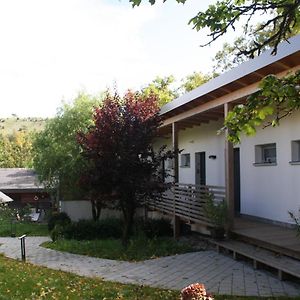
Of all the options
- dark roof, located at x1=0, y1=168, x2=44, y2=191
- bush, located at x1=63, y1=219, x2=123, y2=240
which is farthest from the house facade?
dark roof, located at x1=0, y1=168, x2=44, y2=191

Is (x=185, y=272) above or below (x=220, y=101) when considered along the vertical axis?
below

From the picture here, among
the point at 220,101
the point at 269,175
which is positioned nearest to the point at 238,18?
the point at 220,101

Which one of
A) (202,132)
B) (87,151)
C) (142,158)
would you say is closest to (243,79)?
(142,158)

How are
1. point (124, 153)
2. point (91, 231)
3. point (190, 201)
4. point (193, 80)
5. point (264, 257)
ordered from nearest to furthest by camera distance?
point (264, 257) → point (124, 153) → point (190, 201) → point (91, 231) → point (193, 80)

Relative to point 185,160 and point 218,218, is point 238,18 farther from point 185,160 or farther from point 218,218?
Answer: point 185,160

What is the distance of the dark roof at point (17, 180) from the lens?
116ft

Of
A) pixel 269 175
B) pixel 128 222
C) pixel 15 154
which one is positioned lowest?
pixel 128 222

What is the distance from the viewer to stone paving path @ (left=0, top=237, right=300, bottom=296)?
25.4ft

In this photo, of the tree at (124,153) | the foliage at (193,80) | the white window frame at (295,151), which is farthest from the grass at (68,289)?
the foliage at (193,80)

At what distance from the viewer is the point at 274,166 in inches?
470

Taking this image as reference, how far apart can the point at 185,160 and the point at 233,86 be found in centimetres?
941

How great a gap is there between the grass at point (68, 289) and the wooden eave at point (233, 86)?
3969 mm

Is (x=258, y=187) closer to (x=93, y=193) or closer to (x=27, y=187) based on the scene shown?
(x=93, y=193)

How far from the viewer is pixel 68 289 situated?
25.4 feet
